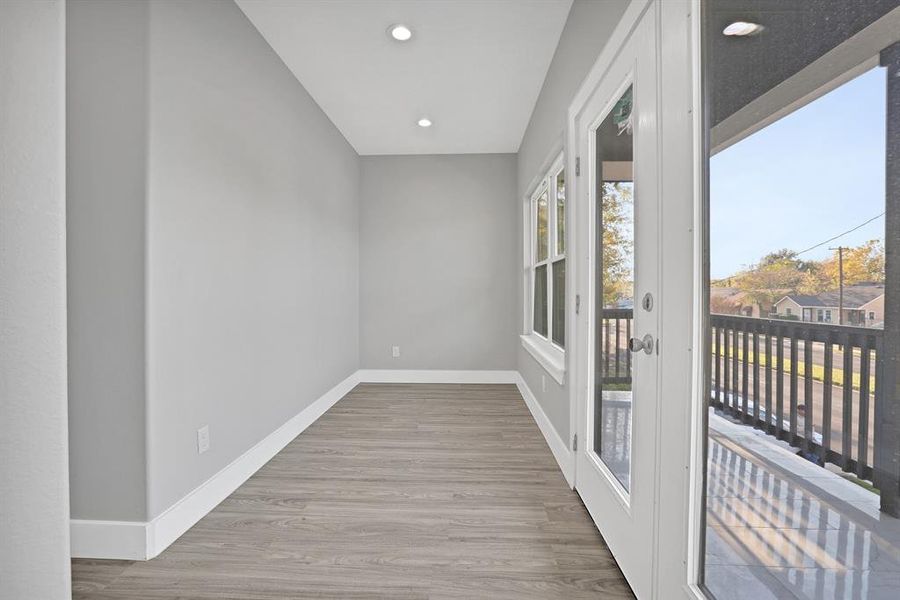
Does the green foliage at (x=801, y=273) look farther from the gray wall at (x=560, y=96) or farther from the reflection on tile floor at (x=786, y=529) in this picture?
the gray wall at (x=560, y=96)

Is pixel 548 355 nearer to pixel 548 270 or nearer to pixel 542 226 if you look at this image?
pixel 548 270

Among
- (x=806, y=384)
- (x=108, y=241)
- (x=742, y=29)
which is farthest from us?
(x=108, y=241)

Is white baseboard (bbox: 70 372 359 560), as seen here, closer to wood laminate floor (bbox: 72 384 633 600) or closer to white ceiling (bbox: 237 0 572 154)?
wood laminate floor (bbox: 72 384 633 600)

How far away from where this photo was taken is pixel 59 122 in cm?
82

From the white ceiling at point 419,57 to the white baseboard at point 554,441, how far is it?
98.4 inches

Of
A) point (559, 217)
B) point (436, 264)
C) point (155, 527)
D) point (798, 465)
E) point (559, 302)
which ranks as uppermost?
point (559, 217)

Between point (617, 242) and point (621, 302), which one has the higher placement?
point (617, 242)

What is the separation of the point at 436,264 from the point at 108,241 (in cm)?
343

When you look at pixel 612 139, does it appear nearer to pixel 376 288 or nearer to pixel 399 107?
pixel 399 107

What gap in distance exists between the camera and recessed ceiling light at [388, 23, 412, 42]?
2.48m

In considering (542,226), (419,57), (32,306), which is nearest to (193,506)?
(32,306)

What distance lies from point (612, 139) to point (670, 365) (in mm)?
1019

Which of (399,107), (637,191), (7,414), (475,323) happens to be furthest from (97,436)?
(475,323)

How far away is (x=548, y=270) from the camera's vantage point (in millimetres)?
3436
